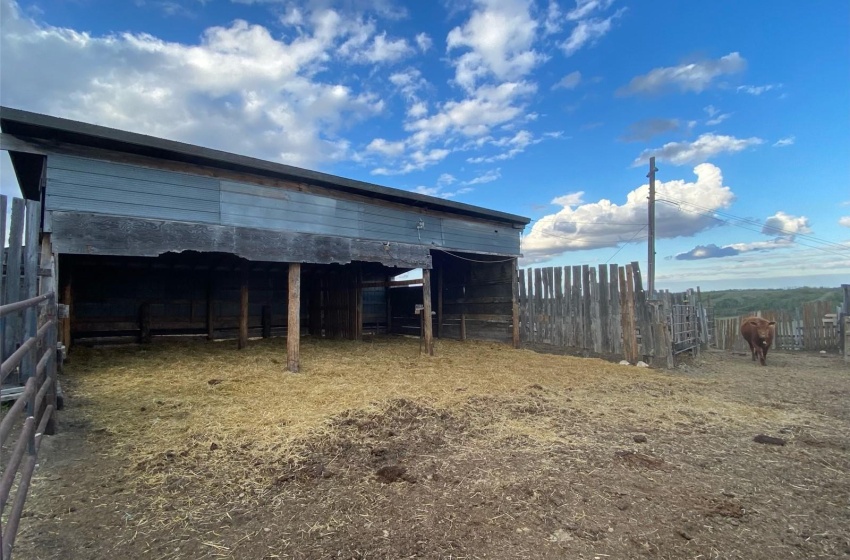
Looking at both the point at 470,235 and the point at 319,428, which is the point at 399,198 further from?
the point at 319,428

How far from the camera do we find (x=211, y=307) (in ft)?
44.1

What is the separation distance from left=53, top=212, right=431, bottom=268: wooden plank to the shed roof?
3.78 feet

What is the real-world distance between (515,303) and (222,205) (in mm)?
8690

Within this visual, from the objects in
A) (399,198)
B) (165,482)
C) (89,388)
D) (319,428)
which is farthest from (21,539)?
(399,198)

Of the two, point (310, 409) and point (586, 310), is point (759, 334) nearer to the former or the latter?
point (586, 310)

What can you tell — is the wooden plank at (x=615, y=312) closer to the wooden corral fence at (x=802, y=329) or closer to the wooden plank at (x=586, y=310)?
the wooden plank at (x=586, y=310)

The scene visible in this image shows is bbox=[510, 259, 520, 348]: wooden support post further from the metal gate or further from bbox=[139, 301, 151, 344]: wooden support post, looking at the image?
bbox=[139, 301, 151, 344]: wooden support post

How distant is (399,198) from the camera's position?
11.1 m

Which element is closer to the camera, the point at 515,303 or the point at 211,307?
the point at 211,307

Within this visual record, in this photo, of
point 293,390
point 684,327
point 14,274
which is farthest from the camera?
point 684,327

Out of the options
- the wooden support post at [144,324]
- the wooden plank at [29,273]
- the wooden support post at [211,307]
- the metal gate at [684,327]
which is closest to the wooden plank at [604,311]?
the metal gate at [684,327]

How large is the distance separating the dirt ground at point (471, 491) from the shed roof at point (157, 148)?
3907 mm

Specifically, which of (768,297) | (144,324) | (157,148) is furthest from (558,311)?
(768,297)

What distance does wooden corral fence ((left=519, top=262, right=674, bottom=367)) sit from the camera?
1038 cm
